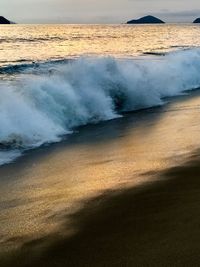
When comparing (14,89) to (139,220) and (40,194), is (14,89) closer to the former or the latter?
(40,194)

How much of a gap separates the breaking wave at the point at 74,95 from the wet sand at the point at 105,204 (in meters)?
0.99

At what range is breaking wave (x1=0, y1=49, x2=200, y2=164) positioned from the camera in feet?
32.6

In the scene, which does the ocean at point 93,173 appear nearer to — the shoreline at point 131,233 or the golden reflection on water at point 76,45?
the shoreline at point 131,233

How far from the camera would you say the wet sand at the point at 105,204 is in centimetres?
444

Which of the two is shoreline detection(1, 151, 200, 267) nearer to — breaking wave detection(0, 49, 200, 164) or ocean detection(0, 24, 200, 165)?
ocean detection(0, 24, 200, 165)

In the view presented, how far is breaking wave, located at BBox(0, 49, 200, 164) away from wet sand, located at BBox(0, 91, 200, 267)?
0.99 metres

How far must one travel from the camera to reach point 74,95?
522 inches

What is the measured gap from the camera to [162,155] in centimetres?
798

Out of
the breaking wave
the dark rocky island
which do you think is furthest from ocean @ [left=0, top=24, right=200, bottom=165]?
the dark rocky island

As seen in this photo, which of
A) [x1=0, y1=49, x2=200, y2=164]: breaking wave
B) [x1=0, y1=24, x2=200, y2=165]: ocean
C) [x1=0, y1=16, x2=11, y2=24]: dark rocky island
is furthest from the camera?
[x1=0, y1=16, x2=11, y2=24]: dark rocky island

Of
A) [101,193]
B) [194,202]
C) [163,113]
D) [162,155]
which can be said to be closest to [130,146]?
[162,155]

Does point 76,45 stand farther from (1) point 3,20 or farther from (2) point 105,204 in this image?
(1) point 3,20

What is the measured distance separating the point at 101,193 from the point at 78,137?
4122mm

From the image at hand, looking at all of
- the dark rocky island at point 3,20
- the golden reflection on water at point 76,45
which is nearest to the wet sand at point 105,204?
the golden reflection on water at point 76,45
